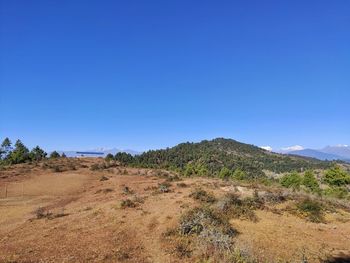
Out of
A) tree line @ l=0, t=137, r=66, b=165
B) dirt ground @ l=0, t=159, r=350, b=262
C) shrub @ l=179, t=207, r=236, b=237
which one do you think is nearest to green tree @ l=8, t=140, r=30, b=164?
tree line @ l=0, t=137, r=66, b=165

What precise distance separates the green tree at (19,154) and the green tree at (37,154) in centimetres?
108

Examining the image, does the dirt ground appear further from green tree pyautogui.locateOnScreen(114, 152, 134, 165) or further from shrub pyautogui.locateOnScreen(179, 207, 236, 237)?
green tree pyautogui.locateOnScreen(114, 152, 134, 165)

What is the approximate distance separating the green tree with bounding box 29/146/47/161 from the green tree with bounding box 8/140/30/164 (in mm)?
1082

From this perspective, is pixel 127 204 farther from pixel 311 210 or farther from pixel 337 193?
pixel 337 193

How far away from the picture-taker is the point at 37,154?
7944cm

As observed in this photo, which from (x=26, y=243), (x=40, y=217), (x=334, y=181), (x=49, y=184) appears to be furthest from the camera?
(x=334, y=181)

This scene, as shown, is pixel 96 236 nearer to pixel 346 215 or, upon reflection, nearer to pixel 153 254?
pixel 153 254

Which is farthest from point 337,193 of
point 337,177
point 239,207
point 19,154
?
point 19,154

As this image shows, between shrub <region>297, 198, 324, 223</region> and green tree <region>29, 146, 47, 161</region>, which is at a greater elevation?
green tree <region>29, 146, 47, 161</region>

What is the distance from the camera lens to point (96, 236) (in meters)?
16.0

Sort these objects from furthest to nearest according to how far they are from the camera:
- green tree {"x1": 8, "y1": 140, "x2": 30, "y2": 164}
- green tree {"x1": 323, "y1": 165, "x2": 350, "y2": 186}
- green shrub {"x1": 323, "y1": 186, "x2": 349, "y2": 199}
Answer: green tree {"x1": 8, "y1": 140, "x2": 30, "y2": 164}, green tree {"x1": 323, "y1": 165, "x2": 350, "y2": 186}, green shrub {"x1": 323, "y1": 186, "x2": 349, "y2": 199}

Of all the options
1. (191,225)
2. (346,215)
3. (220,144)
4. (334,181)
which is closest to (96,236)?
(191,225)

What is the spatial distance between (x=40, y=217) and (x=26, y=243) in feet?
19.2

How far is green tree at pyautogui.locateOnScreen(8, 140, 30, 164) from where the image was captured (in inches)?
2842
